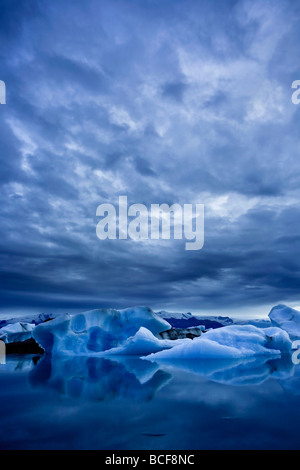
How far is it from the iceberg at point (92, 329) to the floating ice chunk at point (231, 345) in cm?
329

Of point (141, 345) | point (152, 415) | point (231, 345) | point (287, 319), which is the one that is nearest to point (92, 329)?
point (141, 345)

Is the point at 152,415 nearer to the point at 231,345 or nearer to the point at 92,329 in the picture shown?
the point at 231,345

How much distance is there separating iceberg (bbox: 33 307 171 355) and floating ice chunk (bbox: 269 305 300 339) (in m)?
7.97

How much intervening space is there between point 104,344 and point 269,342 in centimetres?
731

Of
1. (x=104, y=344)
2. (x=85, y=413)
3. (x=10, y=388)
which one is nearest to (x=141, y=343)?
(x=104, y=344)

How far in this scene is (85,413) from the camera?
10.2 ft

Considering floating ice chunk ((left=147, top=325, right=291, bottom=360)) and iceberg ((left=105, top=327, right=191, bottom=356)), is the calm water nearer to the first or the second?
floating ice chunk ((left=147, top=325, right=291, bottom=360))

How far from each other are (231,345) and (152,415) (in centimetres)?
846

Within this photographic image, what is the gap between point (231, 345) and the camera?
10.6 meters

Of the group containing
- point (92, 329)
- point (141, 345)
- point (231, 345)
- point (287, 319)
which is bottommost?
point (141, 345)

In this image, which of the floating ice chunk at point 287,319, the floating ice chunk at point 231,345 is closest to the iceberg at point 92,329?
the floating ice chunk at point 231,345

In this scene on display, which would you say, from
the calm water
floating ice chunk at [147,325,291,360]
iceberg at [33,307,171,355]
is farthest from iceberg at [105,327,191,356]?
the calm water

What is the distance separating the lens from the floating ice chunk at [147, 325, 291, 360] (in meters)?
9.52

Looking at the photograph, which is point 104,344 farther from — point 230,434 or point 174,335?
point 230,434
